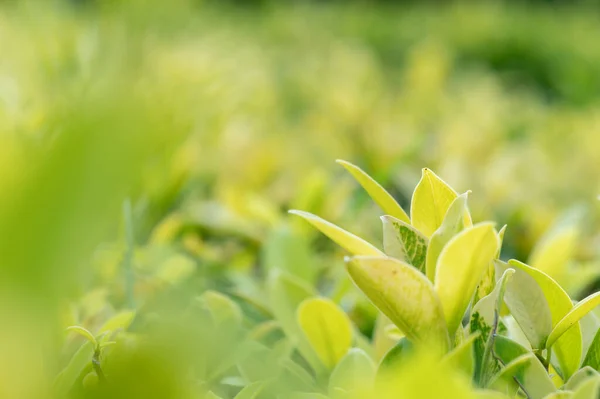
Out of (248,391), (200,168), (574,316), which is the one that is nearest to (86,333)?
(248,391)

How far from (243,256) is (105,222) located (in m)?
1.23

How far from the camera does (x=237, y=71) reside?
334 centimetres

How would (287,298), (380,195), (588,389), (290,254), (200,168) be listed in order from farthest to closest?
(200,168) < (290,254) < (287,298) < (380,195) < (588,389)

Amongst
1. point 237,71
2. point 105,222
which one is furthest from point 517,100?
point 105,222

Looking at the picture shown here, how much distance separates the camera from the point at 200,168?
1.95 m

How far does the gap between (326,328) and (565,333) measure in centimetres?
28

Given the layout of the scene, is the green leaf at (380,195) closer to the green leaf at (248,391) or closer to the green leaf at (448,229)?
the green leaf at (448,229)

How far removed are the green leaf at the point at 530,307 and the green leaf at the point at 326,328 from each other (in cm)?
22

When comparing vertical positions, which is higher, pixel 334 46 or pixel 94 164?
pixel 94 164

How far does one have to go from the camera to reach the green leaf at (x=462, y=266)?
0.64m

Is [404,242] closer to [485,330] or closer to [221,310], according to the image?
[485,330]

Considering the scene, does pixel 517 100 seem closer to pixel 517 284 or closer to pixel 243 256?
pixel 243 256

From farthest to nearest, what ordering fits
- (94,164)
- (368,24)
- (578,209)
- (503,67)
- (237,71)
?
(368,24), (503,67), (237,71), (578,209), (94,164)

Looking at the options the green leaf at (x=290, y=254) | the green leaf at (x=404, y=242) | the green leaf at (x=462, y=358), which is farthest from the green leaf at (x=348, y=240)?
the green leaf at (x=290, y=254)
